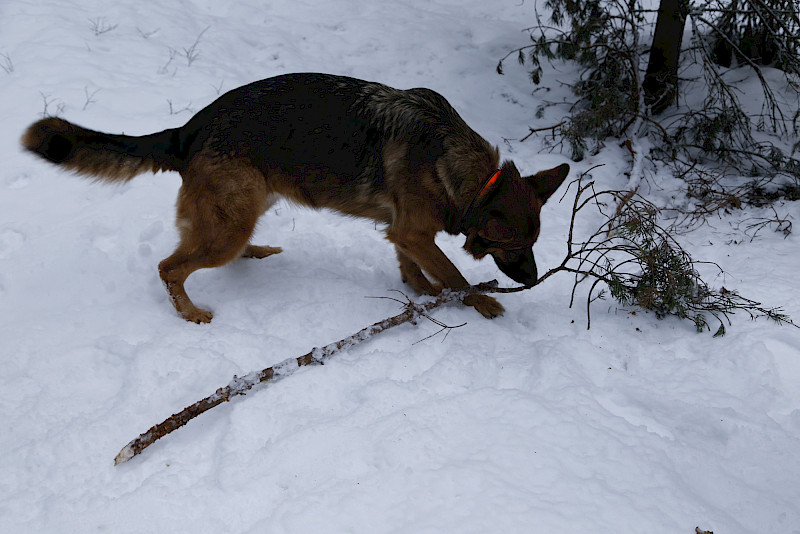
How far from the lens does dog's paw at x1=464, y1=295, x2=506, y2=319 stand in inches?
148

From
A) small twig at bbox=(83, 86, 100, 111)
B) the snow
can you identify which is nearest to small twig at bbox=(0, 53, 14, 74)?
the snow

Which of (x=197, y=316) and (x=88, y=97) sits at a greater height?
(x=88, y=97)

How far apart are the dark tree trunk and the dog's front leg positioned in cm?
385

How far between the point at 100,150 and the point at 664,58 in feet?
19.5

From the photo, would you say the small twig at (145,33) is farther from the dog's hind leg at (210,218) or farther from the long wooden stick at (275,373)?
the long wooden stick at (275,373)

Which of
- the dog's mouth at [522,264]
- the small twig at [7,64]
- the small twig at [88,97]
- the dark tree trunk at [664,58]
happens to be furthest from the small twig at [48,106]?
the dark tree trunk at [664,58]

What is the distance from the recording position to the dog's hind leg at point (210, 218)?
343 centimetres

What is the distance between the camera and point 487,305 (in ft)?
12.3

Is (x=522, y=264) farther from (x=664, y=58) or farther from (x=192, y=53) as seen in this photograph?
A: (x=192, y=53)

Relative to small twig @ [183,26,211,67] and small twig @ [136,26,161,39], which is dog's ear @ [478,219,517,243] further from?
small twig @ [136,26,161,39]

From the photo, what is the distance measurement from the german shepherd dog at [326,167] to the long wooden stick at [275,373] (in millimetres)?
240

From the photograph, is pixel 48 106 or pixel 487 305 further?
pixel 48 106

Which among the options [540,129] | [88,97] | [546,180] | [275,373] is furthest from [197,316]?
[540,129]

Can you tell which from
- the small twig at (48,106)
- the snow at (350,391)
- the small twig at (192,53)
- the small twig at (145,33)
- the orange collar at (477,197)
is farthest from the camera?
the small twig at (145,33)
